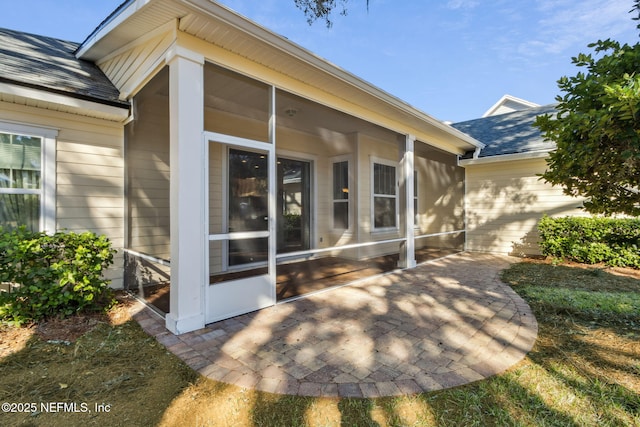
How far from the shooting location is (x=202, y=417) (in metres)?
1.71

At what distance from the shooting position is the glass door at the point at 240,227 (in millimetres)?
3123

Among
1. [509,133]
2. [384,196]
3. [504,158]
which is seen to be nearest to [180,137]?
[384,196]

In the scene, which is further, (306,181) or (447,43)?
(447,43)

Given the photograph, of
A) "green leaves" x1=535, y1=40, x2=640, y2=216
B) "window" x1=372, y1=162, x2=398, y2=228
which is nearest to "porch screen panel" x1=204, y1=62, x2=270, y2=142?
"green leaves" x1=535, y1=40, x2=640, y2=216

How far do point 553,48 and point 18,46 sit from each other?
11.8 metres

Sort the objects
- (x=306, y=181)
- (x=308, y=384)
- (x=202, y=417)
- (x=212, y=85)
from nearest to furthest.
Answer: (x=202, y=417), (x=308, y=384), (x=212, y=85), (x=306, y=181)

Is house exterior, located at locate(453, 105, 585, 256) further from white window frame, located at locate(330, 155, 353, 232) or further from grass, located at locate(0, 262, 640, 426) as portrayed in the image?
grass, located at locate(0, 262, 640, 426)

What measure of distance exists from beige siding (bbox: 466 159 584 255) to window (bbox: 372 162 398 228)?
2.10 metres

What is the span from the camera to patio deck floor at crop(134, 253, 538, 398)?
2.07m

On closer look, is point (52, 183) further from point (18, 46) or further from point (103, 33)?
point (18, 46)

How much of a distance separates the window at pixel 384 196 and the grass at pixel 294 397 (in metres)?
4.86

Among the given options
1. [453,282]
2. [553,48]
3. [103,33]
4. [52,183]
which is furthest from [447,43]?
[52,183]

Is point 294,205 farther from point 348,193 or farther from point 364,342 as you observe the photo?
point 364,342

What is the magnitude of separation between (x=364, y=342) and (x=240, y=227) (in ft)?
7.55
